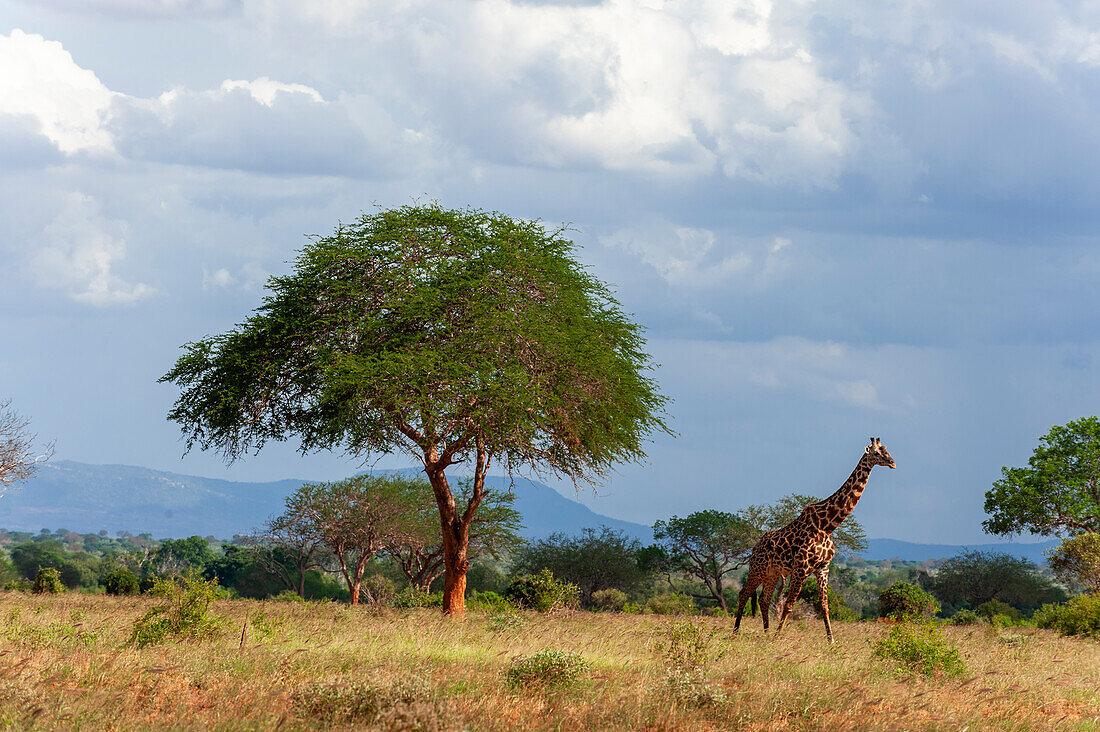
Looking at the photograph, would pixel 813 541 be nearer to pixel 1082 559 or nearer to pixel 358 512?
pixel 1082 559

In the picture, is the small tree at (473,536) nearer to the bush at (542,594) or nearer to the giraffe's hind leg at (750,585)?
the bush at (542,594)

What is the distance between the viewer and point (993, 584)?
70.7m

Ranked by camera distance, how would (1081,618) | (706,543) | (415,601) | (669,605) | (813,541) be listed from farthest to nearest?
(706,543), (669,605), (415,601), (1081,618), (813,541)

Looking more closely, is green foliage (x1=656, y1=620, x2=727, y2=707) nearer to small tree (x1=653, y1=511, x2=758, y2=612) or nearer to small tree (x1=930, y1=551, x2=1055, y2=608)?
small tree (x1=653, y1=511, x2=758, y2=612)

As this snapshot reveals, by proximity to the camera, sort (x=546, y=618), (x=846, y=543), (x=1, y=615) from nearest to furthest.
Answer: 1. (x=1, y=615)
2. (x=546, y=618)
3. (x=846, y=543)

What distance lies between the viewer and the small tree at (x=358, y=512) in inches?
1945

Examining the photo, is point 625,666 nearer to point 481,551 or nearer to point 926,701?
point 926,701

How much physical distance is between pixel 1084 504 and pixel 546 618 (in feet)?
112

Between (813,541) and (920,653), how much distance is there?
5.11 m

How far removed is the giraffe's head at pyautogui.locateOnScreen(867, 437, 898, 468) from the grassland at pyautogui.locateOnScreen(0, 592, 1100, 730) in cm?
448

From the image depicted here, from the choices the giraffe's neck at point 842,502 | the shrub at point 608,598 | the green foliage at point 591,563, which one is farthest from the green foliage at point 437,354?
the green foliage at point 591,563

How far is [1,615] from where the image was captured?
64.9 feet

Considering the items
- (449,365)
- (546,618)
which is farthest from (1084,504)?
(449,365)

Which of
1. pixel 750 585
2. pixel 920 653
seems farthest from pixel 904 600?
pixel 920 653
